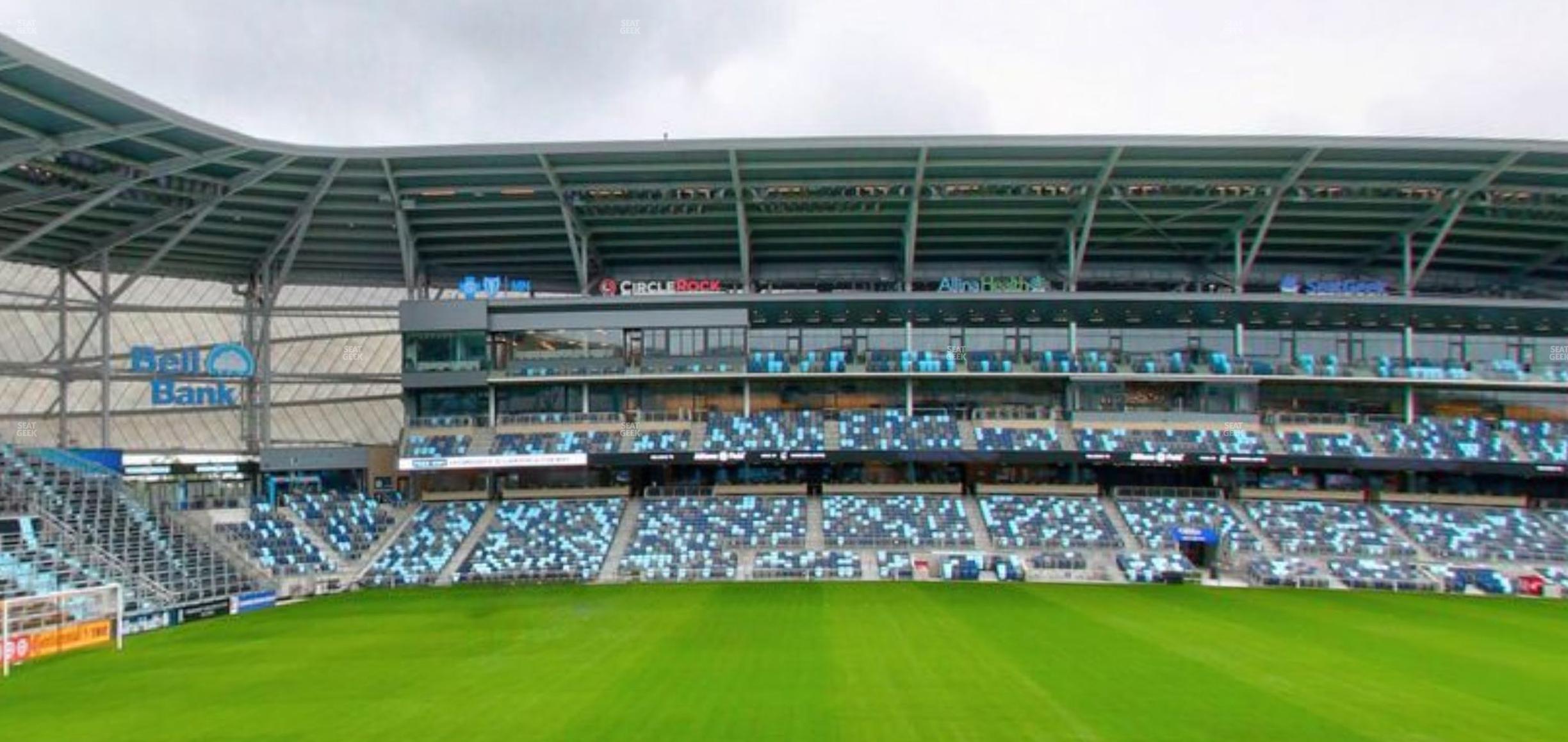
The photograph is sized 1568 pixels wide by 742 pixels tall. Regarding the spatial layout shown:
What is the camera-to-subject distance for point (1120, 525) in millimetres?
57531

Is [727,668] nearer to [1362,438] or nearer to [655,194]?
[655,194]

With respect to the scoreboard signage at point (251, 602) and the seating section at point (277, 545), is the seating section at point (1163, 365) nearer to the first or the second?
the seating section at point (277, 545)

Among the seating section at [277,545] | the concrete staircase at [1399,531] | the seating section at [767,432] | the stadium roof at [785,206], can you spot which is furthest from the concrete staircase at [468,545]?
the concrete staircase at [1399,531]

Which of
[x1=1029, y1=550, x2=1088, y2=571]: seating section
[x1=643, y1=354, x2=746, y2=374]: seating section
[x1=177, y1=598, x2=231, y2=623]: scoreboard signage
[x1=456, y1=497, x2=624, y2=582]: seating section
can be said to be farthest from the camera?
[x1=643, y1=354, x2=746, y2=374]: seating section

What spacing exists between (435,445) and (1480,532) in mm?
53719

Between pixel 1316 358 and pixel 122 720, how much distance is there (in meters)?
59.0

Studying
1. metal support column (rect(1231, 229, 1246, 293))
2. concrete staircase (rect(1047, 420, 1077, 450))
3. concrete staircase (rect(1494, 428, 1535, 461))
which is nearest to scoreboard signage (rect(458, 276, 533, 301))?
concrete staircase (rect(1047, 420, 1077, 450))

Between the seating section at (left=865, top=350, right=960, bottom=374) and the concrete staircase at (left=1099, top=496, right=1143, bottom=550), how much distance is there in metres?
10.8

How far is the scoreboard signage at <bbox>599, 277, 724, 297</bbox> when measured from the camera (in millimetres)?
64125

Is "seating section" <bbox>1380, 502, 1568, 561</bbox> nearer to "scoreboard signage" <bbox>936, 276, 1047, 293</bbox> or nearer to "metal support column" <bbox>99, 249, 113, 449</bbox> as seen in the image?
"scoreboard signage" <bbox>936, 276, 1047, 293</bbox>

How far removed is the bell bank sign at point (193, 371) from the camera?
5712 centimetres

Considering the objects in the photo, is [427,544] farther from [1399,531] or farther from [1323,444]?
[1399,531]

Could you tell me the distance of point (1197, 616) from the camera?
39312 mm

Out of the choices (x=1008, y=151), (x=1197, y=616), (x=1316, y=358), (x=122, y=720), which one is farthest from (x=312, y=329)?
(x=1316, y=358)
